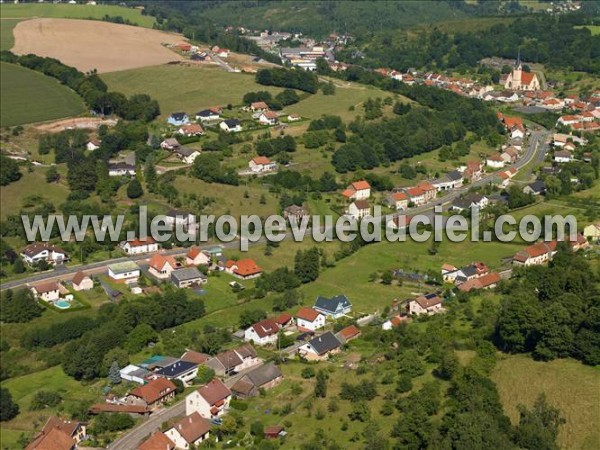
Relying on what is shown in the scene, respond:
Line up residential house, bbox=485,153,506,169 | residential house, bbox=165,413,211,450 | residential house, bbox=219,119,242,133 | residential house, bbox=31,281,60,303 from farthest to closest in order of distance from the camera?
residential house, bbox=219,119,242,133 < residential house, bbox=485,153,506,169 < residential house, bbox=31,281,60,303 < residential house, bbox=165,413,211,450

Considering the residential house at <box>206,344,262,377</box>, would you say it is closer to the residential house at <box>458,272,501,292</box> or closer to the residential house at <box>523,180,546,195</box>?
the residential house at <box>458,272,501,292</box>

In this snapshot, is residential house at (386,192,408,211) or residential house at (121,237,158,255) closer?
residential house at (121,237,158,255)

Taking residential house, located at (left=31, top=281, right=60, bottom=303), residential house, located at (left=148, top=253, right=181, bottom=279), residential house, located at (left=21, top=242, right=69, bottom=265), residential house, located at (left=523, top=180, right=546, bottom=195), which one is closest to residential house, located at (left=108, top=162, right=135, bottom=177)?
residential house, located at (left=21, top=242, right=69, bottom=265)

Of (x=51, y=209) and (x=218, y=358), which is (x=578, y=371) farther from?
(x=51, y=209)

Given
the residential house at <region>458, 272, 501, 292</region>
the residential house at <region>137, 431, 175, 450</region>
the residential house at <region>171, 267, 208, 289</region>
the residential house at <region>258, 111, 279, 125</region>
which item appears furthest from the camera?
the residential house at <region>258, 111, 279, 125</region>

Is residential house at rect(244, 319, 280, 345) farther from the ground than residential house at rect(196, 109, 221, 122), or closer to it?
farther from the ground

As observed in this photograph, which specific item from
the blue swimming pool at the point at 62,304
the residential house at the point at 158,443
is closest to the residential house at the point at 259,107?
the blue swimming pool at the point at 62,304

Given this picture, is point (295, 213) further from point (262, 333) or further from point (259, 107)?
point (259, 107)
